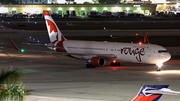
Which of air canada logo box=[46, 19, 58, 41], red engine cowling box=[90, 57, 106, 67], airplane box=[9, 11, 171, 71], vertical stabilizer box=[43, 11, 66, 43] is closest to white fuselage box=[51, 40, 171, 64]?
airplane box=[9, 11, 171, 71]

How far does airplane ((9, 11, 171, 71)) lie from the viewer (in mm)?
35188

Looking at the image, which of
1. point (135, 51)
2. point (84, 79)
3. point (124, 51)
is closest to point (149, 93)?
point (84, 79)

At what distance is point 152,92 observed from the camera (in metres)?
10.5

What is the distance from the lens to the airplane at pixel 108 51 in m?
35.2

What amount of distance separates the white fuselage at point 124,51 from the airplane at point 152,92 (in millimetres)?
24398

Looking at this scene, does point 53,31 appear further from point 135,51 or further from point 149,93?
point 149,93

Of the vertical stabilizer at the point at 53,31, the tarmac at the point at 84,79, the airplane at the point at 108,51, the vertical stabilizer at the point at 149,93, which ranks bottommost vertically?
the tarmac at the point at 84,79

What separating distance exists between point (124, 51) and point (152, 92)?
26.6 m

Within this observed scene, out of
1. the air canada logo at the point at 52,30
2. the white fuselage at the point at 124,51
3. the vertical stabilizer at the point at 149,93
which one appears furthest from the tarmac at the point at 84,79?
the vertical stabilizer at the point at 149,93

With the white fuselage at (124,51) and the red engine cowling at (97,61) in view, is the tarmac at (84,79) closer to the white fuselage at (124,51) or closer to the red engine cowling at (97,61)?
the red engine cowling at (97,61)

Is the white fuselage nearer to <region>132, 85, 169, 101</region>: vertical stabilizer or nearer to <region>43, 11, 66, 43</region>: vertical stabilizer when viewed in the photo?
<region>43, 11, 66, 43</region>: vertical stabilizer

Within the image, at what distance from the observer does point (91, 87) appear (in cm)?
2577

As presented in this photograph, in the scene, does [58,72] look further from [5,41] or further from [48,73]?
[5,41]

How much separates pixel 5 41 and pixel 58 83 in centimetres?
4275
